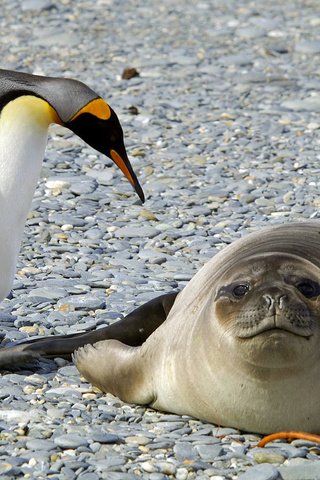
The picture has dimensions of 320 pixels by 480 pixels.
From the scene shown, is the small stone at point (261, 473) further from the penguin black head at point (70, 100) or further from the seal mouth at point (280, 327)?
the penguin black head at point (70, 100)

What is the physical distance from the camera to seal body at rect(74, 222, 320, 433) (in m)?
3.73

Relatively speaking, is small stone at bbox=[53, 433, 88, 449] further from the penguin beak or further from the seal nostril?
the penguin beak

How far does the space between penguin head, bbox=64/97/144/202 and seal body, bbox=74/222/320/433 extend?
93 cm

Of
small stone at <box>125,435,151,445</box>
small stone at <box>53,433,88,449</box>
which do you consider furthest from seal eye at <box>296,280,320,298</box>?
small stone at <box>53,433,88,449</box>

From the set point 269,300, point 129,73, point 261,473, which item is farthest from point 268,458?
point 129,73

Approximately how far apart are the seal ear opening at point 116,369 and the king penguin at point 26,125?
2.13 ft

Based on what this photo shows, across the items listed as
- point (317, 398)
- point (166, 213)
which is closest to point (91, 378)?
point (317, 398)

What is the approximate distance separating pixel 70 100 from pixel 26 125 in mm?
206

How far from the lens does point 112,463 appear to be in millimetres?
3807

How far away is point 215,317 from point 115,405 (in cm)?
63

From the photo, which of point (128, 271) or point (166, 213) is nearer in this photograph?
point (128, 271)

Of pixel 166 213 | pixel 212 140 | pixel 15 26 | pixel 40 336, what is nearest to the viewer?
pixel 40 336

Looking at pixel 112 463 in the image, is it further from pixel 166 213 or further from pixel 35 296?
pixel 166 213

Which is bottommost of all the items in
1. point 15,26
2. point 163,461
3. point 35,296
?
point 15,26
